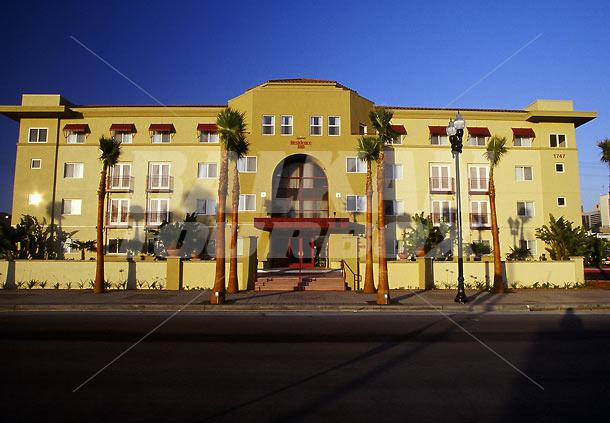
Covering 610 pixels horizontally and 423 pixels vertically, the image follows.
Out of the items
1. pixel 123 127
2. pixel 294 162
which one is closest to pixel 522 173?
pixel 294 162

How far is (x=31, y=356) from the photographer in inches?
344

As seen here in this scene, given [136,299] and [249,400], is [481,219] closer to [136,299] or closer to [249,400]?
[136,299]

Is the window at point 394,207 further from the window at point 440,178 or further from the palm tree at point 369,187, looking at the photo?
the palm tree at point 369,187

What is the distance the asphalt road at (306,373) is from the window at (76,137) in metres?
26.3

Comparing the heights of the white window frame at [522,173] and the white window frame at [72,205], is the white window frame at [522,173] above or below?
above

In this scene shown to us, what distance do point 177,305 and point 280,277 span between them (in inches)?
292

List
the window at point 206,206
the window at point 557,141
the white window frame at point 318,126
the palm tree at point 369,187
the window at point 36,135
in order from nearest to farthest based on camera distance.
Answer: the palm tree at point 369,187
the white window frame at point 318,126
the window at point 206,206
the window at point 36,135
the window at point 557,141

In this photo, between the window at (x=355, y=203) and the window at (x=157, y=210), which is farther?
the window at (x=157, y=210)

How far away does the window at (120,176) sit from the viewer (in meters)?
34.9

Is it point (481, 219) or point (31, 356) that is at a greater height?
point (481, 219)

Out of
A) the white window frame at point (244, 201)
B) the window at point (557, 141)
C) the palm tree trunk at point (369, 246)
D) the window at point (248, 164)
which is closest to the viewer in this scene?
the palm tree trunk at point (369, 246)

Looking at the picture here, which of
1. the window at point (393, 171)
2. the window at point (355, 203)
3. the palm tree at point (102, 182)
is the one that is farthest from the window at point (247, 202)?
the palm tree at point (102, 182)

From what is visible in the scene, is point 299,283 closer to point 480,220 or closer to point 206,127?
point 206,127

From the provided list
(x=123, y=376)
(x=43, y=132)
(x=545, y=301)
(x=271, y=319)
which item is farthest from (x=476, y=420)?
(x=43, y=132)
